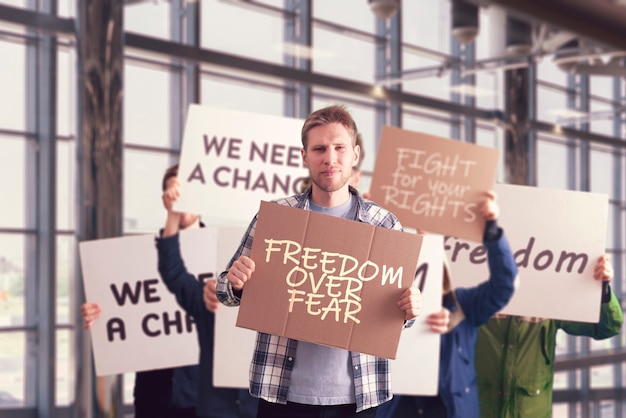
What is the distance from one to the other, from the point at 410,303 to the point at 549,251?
1.41 metres

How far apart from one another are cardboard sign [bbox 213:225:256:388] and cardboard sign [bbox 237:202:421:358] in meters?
1.02

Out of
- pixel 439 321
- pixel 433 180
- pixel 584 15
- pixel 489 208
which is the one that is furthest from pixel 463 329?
pixel 584 15

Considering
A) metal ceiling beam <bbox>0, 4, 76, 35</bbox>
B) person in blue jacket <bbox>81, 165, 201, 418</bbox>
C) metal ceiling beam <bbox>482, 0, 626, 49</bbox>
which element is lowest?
person in blue jacket <bbox>81, 165, 201, 418</bbox>

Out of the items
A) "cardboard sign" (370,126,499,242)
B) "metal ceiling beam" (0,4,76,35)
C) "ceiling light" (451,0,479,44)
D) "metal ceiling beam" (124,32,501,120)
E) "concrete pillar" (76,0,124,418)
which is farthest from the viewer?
"ceiling light" (451,0,479,44)

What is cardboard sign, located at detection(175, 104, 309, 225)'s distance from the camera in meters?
3.34

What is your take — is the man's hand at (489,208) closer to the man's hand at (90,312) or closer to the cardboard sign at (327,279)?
the cardboard sign at (327,279)

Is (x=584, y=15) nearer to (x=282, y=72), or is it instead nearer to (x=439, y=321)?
(x=439, y=321)

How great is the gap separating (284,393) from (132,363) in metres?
1.41

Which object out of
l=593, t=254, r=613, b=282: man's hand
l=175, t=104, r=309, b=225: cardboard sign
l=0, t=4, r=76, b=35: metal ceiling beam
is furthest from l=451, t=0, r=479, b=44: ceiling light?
l=593, t=254, r=613, b=282: man's hand

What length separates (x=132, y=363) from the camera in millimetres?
3045

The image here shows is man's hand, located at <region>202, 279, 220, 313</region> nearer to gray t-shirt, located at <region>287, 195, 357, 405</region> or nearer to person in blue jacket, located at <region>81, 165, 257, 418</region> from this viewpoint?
person in blue jacket, located at <region>81, 165, 257, 418</region>

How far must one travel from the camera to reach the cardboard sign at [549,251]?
2.97m

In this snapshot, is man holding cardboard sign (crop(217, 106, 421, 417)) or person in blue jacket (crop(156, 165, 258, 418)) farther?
person in blue jacket (crop(156, 165, 258, 418))

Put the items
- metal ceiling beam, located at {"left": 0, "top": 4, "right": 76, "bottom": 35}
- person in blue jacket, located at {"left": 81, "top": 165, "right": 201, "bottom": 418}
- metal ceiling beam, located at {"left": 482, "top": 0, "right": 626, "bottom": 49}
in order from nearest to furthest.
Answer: metal ceiling beam, located at {"left": 482, "top": 0, "right": 626, "bottom": 49}, person in blue jacket, located at {"left": 81, "top": 165, "right": 201, "bottom": 418}, metal ceiling beam, located at {"left": 0, "top": 4, "right": 76, "bottom": 35}
